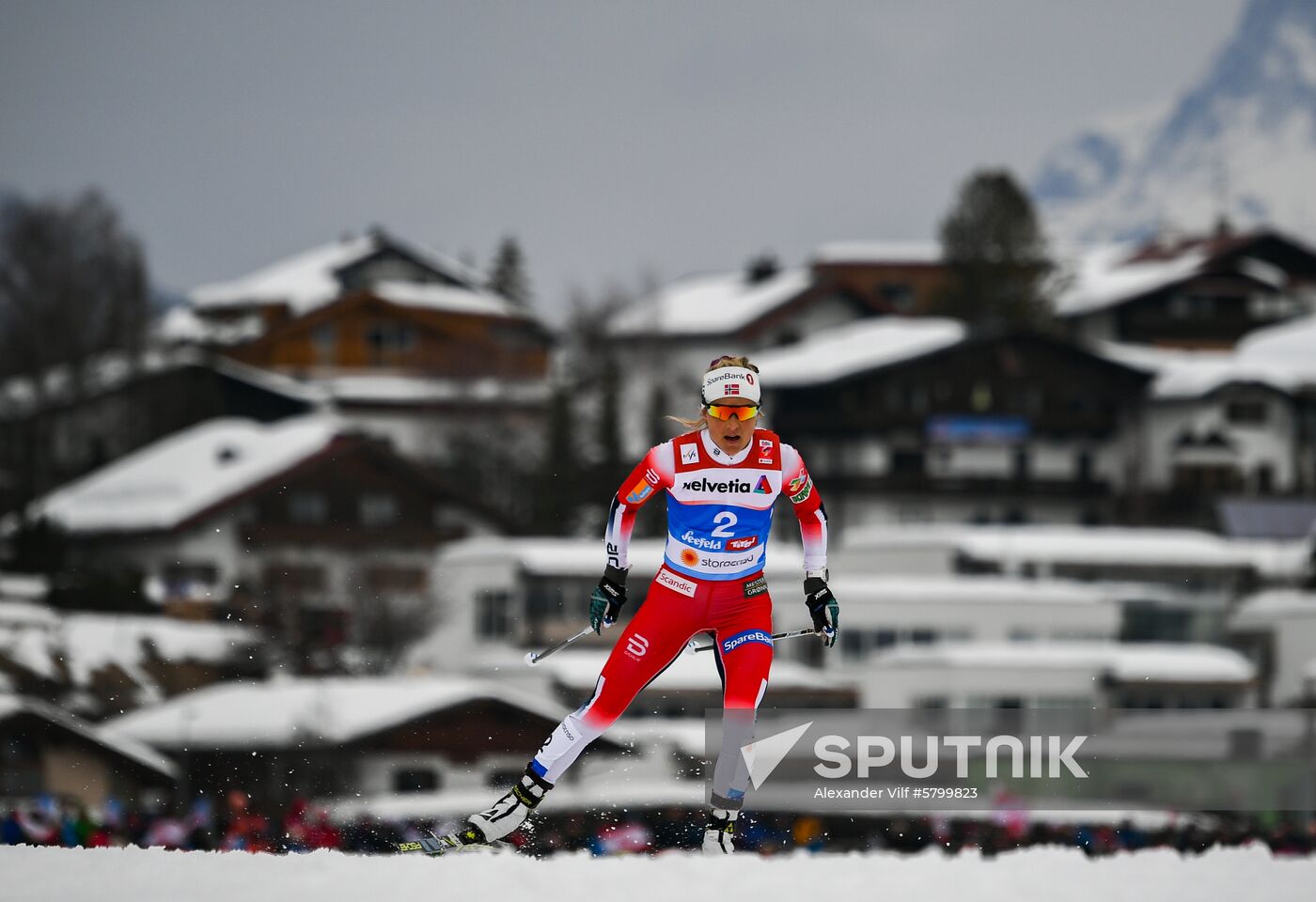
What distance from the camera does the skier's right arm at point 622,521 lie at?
937 centimetres

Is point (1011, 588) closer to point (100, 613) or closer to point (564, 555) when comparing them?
point (564, 555)

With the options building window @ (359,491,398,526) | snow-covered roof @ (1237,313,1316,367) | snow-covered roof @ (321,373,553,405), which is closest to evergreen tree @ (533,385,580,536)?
snow-covered roof @ (321,373,553,405)

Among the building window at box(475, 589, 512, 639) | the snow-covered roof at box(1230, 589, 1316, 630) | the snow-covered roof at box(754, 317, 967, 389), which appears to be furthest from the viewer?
the snow-covered roof at box(754, 317, 967, 389)

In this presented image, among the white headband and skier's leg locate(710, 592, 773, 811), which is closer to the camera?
the white headband

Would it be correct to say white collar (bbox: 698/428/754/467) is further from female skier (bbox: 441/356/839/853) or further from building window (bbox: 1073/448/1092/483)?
building window (bbox: 1073/448/1092/483)

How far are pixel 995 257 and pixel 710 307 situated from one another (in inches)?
493

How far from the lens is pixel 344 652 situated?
31.9 metres

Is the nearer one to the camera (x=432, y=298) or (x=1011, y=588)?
(x=1011, y=588)

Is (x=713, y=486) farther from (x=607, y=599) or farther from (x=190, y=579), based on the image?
(x=190, y=579)

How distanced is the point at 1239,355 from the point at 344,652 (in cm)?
4903

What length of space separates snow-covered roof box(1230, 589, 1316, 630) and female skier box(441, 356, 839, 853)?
4324cm

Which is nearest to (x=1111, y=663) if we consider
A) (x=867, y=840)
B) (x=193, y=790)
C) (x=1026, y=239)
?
(x=867, y=840)

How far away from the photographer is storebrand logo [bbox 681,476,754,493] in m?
9.36

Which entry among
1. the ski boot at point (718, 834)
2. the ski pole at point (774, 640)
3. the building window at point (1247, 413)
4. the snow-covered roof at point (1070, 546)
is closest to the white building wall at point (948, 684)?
the snow-covered roof at point (1070, 546)
